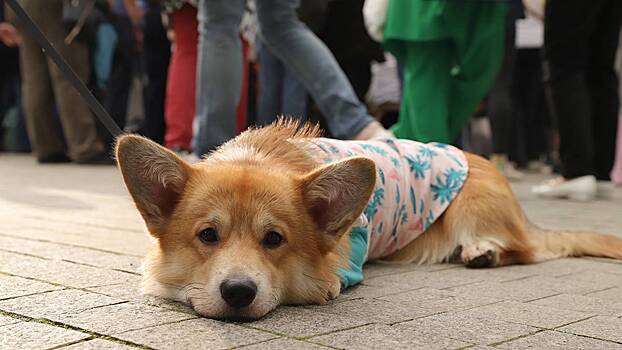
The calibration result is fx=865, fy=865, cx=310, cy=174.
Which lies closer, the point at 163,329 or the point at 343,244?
the point at 163,329

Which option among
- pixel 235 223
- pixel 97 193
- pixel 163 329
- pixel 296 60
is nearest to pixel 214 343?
pixel 163 329

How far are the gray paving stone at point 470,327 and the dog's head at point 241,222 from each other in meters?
0.45

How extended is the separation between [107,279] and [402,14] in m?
3.90

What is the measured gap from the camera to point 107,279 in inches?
126

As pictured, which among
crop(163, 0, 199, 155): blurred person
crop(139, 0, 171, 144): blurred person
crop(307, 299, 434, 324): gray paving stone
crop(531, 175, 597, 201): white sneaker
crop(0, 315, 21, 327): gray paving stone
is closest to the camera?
crop(0, 315, 21, 327): gray paving stone

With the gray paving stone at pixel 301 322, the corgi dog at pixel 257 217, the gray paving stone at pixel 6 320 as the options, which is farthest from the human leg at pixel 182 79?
the gray paving stone at pixel 6 320

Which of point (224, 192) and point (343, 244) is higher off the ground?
point (224, 192)

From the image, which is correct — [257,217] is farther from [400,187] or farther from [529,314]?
[400,187]

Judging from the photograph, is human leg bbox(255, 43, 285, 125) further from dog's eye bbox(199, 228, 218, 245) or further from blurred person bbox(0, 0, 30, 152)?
blurred person bbox(0, 0, 30, 152)

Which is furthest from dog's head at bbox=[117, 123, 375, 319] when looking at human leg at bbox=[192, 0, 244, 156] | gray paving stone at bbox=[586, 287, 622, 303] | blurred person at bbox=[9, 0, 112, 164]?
blurred person at bbox=[9, 0, 112, 164]

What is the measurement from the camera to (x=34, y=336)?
2305 mm

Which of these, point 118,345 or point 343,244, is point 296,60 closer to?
point 343,244

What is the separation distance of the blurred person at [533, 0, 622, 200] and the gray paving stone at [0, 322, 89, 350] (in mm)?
4924

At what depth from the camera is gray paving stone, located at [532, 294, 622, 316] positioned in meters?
2.93
